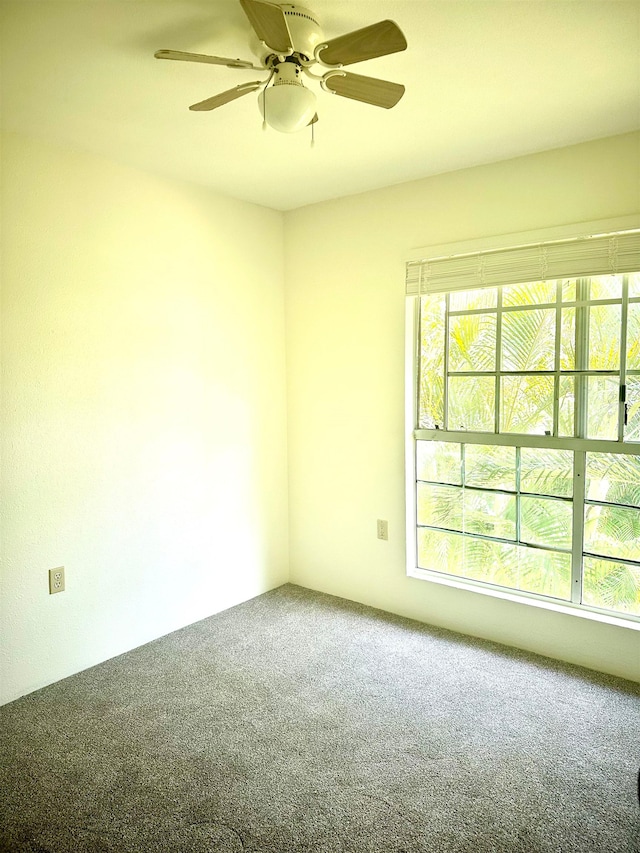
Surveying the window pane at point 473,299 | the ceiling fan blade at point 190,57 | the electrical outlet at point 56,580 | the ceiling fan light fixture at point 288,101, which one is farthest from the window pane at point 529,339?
the electrical outlet at point 56,580

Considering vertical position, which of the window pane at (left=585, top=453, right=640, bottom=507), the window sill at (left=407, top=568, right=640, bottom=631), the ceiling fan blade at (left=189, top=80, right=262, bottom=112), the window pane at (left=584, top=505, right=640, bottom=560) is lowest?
the window sill at (left=407, top=568, right=640, bottom=631)

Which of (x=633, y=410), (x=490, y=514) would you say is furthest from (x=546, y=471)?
(x=633, y=410)

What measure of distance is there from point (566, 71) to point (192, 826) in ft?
8.77

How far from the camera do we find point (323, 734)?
2.13 metres

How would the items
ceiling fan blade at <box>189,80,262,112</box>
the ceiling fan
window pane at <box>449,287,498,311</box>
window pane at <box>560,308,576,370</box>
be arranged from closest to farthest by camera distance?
1. the ceiling fan
2. ceiling fan blade at <box>189,80,262,112</box>
3. window pane at <box>560,308,576,370</box>
4. window pane at <box>449,287,498,311</box>

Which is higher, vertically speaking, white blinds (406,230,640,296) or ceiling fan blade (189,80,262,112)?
ceiling fan blade (189,80,262,112)

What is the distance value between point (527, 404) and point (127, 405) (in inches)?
77.2

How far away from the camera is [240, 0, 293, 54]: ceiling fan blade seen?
129 centimetres

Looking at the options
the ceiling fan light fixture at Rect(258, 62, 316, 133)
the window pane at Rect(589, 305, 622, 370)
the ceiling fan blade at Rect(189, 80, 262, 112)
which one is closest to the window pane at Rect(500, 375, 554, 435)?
the window pane at Rect(589, 305, 622, 370)

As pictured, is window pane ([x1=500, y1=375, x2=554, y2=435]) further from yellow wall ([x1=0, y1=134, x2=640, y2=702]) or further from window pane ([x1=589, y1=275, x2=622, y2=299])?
yellow wall ([x1=0, y1=134, x2=640, y2=702])

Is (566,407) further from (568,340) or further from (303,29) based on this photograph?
(303,29)

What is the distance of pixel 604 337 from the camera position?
2.55 meters

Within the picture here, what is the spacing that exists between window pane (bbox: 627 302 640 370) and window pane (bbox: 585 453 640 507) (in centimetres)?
42

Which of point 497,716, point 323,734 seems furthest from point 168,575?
point 497,716
